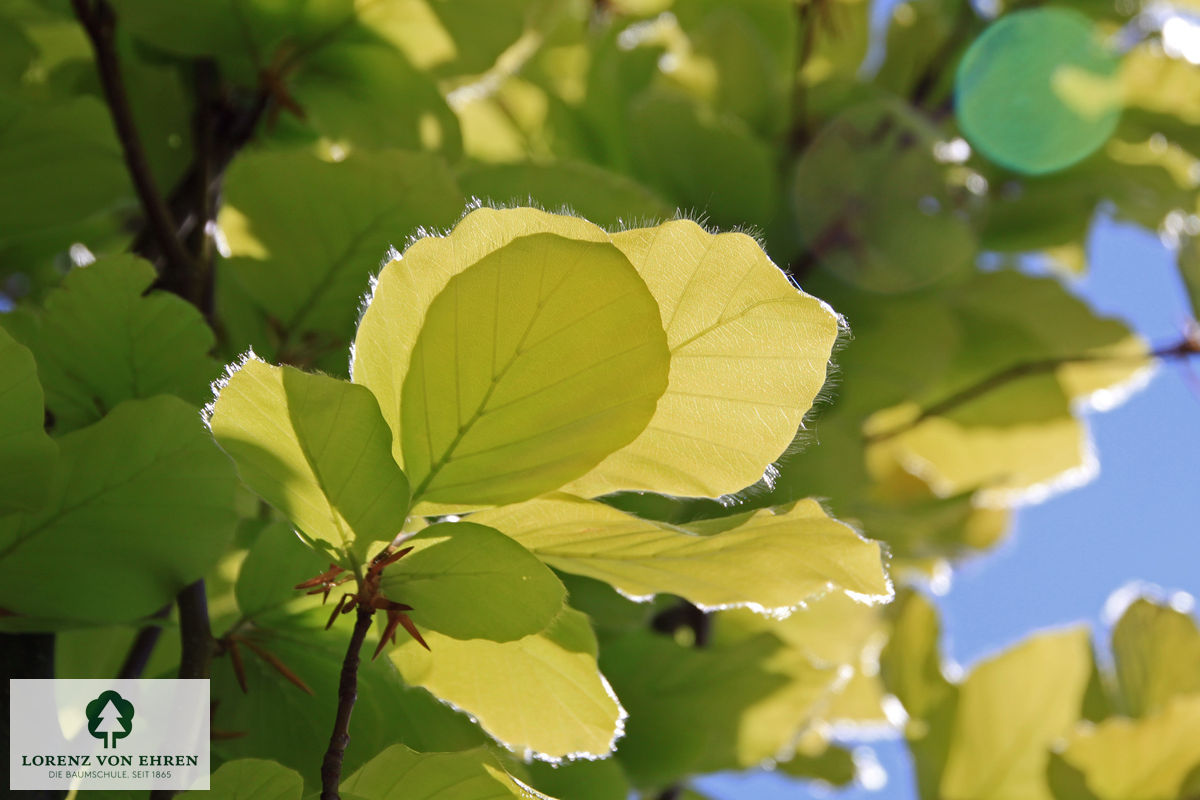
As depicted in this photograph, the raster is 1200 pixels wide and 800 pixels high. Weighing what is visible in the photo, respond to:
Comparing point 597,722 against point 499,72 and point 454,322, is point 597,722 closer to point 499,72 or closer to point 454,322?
point 454,322

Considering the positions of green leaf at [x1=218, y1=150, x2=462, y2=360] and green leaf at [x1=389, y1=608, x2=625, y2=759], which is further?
green leaf at [x1=218, y1=150, x2=462, y2=360]

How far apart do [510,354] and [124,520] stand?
0.16 meters

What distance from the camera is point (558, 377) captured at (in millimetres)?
270

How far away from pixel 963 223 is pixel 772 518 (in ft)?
1.77

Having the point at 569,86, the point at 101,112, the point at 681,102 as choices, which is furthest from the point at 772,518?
the point at 569,86

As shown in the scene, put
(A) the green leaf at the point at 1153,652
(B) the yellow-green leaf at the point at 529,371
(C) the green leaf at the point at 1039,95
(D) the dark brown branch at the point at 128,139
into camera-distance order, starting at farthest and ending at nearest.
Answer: (C) the green leaf at the point at 1039,95, (A) the green leaf at the point at 1153,652, (D) the dark brown branch at the point at 128,139, (B) the yellow-green leaf at the point at 529,371

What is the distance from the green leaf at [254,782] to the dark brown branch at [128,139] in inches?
10.1

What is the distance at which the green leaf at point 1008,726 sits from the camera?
2.26ft

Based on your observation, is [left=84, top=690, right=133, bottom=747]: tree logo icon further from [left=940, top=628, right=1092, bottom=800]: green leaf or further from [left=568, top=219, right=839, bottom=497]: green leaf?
[left=940, top=628, right=1092, bottom=800]: green leaf

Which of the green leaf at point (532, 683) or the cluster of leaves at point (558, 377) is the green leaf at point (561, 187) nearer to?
the cluster of leaves at point (558, 377)

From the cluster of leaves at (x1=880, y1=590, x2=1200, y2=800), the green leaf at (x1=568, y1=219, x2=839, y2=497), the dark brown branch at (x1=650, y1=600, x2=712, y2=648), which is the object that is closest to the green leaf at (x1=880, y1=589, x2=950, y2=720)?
the cluster of leaves at (x1=880, y1=590, x2=1200, y2=800)

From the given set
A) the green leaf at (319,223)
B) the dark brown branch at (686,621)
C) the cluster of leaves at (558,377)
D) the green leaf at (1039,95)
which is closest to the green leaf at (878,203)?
the cluster of leaves at (558,377)

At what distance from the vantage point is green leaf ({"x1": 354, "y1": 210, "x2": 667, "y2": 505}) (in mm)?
260

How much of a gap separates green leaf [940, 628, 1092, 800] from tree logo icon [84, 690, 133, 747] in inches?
19.7
